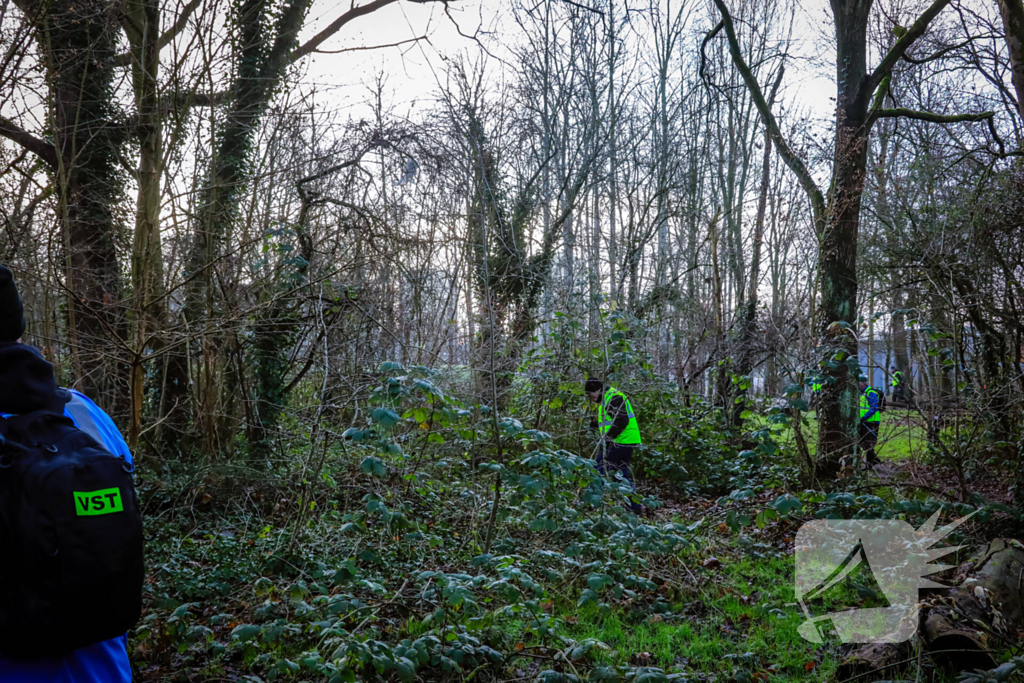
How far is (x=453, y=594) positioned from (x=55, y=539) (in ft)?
7.24

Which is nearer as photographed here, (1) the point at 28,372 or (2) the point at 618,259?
(1) the point at 28,372

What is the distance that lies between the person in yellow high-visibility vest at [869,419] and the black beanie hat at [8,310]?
7.22 metres

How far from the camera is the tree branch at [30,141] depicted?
6213 mm

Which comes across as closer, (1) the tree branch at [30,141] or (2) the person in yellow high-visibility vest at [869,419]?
(1) the tree branch at [30,141]

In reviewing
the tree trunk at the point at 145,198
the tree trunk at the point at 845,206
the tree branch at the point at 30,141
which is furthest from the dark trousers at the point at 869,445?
the tree branch at the point at 30,141

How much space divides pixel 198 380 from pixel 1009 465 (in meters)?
8.56

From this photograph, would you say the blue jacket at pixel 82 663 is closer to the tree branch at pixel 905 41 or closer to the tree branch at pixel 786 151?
the tree branch at pixel 786 151

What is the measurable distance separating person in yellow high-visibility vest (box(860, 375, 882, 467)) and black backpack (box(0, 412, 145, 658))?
7014 mm

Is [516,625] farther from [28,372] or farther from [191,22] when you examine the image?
[191,22]

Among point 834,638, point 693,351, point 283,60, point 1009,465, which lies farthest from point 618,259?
point 834,638

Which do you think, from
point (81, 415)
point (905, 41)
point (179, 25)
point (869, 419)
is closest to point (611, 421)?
point (869, 419)

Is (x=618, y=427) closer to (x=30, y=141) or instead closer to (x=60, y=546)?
(x=60, y=546)

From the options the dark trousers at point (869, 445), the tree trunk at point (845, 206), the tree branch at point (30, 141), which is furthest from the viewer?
the tree trunk at point (845, 206)

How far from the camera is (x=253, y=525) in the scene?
272 inches
